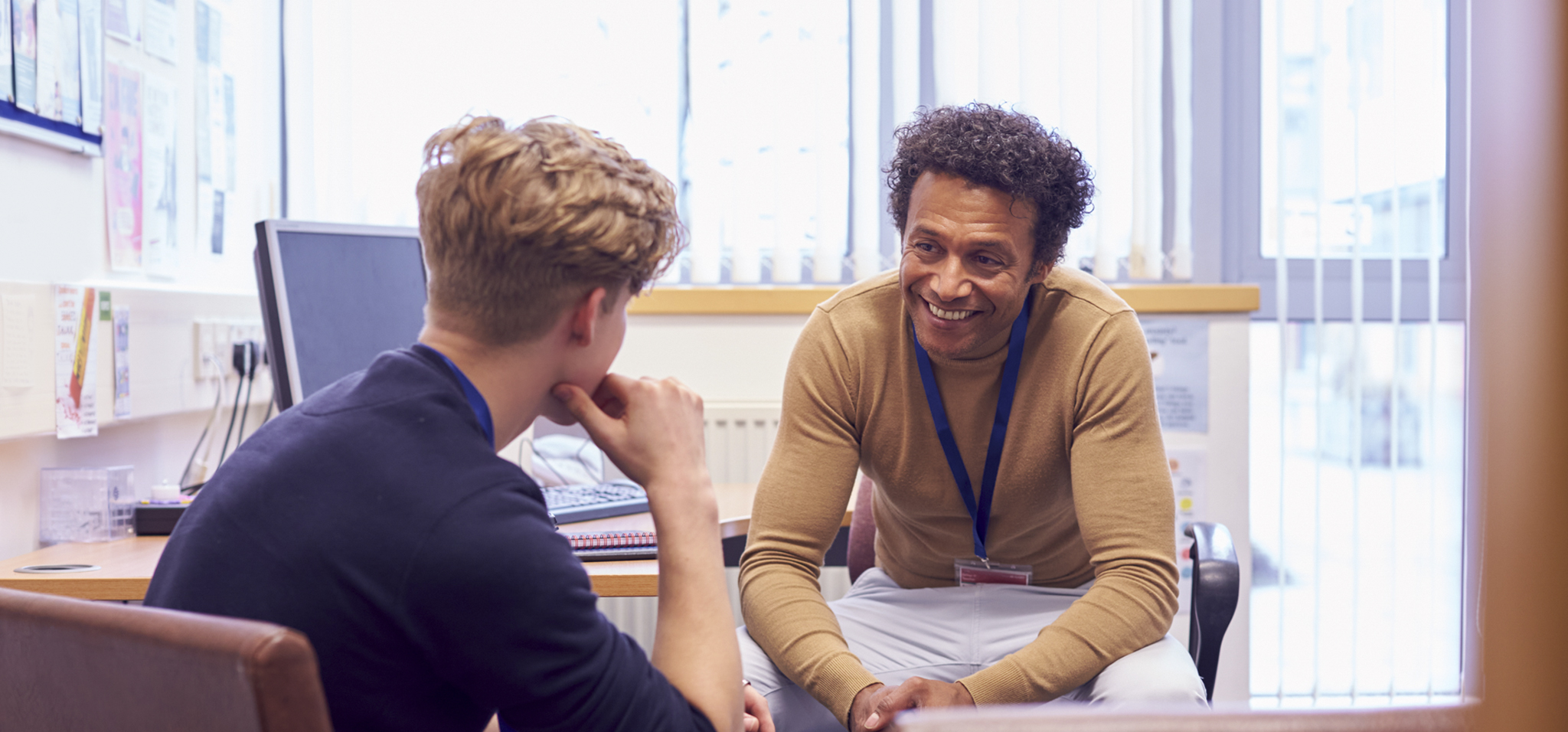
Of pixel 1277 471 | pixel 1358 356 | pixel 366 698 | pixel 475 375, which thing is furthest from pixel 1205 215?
pixel 366 698

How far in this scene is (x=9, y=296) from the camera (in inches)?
60.9

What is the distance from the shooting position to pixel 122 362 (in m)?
1.80

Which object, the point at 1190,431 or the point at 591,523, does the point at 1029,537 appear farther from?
the point at 1190,431

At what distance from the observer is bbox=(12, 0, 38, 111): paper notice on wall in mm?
1571

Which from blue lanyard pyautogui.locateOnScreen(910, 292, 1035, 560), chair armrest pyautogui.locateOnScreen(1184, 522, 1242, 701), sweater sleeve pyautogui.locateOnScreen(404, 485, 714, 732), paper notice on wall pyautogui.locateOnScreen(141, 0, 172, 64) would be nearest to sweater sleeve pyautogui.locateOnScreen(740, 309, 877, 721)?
blue lanyard pyautogui.locateOnScreen(910, 292, 1035, 560)

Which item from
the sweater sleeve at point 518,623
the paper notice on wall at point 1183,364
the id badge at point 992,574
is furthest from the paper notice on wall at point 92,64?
the paper notice on wall at point 1183,364

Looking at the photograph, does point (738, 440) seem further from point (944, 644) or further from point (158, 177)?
point (158, 177)

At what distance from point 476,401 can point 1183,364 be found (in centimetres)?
189

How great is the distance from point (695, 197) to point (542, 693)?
186 cm

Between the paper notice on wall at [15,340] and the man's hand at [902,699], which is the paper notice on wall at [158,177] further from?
the man's hand at [902,699]

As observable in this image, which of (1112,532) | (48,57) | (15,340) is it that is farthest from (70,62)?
(1112,532)

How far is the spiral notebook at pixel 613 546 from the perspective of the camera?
4.75 feet

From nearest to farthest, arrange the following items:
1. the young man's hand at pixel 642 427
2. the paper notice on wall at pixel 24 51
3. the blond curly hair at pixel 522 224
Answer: the blond curly hair at pixel 522 224 < the young man's hand at pixel 642 427 < the paper notice on wall at pixel 24 51

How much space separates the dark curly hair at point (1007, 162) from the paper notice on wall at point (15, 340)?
1282 mm
